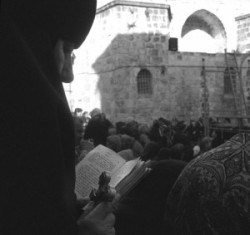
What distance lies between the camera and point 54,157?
3.57 feet

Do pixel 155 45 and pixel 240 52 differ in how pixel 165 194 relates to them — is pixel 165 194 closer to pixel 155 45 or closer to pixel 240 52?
pixel 155 45

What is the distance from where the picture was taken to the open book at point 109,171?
63.1 inches

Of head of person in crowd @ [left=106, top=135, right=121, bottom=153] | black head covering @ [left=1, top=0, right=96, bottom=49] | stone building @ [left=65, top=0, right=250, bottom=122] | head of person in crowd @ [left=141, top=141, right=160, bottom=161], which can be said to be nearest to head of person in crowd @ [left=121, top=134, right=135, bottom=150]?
head of person in crowd @ [left=106, top=135, right=121, bottom=153]

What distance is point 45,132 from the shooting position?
108cm

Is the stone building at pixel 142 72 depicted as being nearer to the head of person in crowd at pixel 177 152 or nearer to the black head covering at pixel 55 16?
the head of person in crowd at pixel 177 152

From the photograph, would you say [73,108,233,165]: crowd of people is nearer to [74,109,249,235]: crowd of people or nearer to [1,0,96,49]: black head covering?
[74,109,249,235]: crowd of people

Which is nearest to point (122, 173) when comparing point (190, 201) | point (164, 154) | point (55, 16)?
point (190, 201)

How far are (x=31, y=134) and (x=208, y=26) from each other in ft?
64.6

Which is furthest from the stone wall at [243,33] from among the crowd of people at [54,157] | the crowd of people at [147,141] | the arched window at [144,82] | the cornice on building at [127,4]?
the crowd of people at [54,157]

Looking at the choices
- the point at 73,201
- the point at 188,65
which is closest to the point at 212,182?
the point at 73,201

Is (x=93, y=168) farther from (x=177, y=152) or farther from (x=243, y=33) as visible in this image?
(x=243, y=33)

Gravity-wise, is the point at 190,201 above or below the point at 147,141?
above

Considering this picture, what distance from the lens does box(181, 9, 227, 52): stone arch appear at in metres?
19.1

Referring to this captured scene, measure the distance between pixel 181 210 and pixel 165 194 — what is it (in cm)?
54
